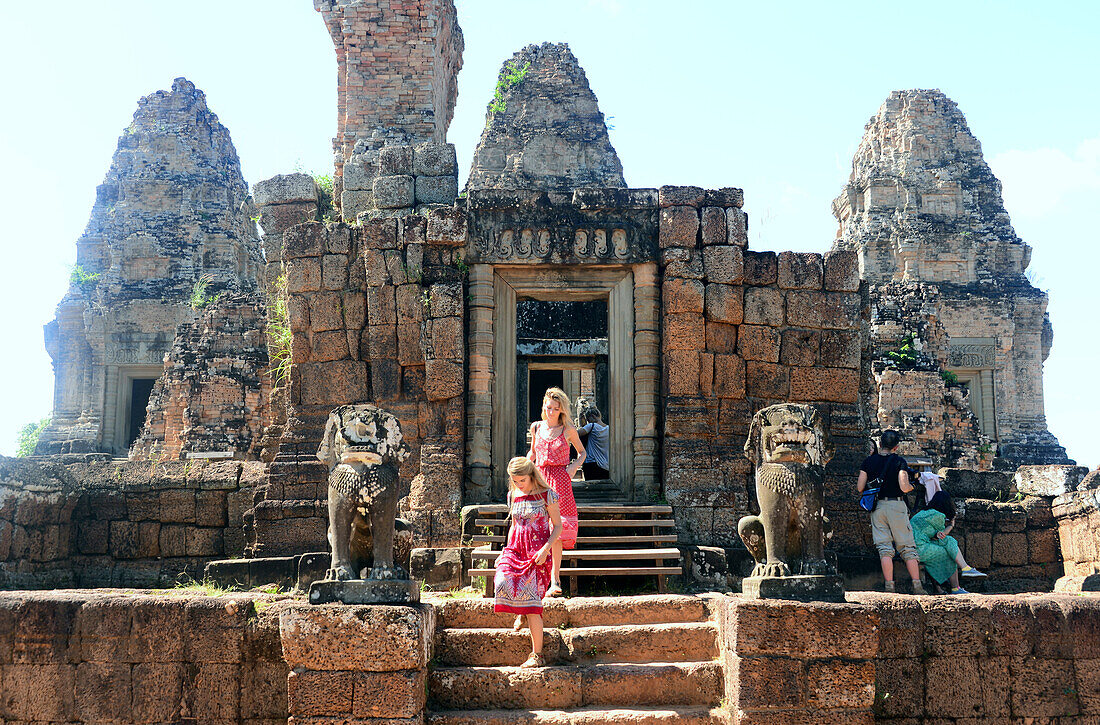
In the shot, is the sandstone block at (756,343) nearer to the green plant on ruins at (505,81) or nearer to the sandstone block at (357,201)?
the sandstone block at (357,201)

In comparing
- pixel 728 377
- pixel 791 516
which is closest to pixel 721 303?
pixel 728 377

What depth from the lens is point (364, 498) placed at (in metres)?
6.20

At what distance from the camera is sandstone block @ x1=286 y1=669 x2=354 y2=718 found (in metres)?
5.93

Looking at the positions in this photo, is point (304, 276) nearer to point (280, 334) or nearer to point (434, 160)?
point (280, 334)

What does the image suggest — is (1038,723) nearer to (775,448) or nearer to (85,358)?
(775,448)

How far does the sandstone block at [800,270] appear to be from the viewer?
10.4 m

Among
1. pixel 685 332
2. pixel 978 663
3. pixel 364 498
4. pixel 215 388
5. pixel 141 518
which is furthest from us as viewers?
pixel 215 388

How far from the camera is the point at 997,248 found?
81.5 feet

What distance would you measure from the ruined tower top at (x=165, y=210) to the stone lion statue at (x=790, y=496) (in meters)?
21.8

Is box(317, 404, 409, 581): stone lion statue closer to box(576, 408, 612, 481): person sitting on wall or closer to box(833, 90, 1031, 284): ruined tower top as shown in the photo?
box(576, 408, 612, 481): person sitting on wall

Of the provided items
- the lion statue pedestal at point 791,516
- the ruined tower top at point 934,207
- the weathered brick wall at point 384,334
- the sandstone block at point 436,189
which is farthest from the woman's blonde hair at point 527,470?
the ruined tower top at point 934,207

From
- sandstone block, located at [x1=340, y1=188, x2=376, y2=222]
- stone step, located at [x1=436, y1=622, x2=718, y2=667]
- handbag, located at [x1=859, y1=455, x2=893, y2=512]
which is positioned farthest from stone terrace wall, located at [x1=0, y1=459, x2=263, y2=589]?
handbag, located at [x1=859, y1=455, x2=893, y2=512]

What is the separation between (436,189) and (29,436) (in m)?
18.7

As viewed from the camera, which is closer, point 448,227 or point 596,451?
point 448,227
